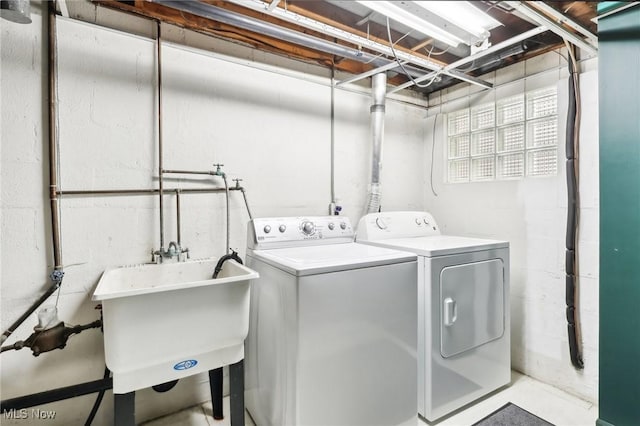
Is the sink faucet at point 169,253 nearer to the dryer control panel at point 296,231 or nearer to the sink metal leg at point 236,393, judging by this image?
the dryer control panel at point 296,231

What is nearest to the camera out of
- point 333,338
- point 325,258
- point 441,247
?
point 333,338

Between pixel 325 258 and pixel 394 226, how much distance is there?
36.8 inches

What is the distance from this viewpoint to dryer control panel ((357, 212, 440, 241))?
88.1 inches

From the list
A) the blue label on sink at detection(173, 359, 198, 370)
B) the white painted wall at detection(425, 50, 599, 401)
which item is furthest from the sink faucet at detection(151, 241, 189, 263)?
the white painted wall at detection(425, 50, 599, 401)

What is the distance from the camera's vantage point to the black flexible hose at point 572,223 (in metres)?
1.94

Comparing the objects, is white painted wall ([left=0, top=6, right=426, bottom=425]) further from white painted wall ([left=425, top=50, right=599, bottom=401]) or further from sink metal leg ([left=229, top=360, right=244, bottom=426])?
white painted wall ([left=425, top=50, right=599, bottom=401])

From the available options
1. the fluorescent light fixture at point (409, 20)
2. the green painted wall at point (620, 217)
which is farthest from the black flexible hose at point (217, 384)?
the green painted wall at point (620, 217)

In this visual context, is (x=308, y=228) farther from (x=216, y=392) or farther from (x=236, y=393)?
(x=216, y=392)

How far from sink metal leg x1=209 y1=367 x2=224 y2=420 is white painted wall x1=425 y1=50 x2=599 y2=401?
2131 millimetres

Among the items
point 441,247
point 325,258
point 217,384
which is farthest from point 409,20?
point 217,384

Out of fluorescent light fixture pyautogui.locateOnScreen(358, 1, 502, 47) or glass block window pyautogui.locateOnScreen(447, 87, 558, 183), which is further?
glass block window pyautogui.locateOnScreen(447, 87, 558, 183)

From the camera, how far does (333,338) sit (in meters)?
1.42

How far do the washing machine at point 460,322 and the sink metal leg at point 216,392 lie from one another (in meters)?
1.18

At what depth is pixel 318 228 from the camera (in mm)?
2078
